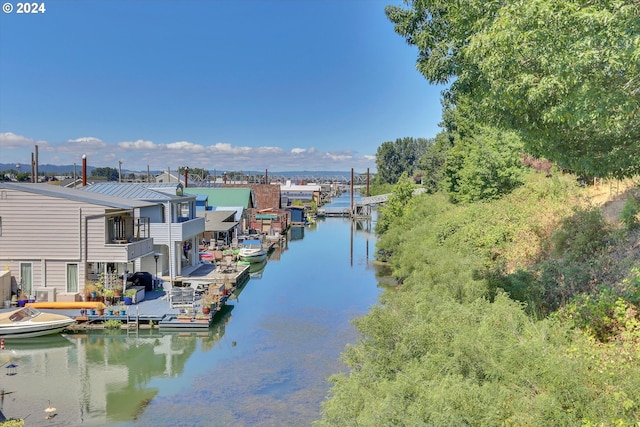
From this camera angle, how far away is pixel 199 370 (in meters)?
16.2

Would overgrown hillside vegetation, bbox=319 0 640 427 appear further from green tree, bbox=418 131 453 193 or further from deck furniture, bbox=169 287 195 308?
green tree, bbox=418 131 453 193

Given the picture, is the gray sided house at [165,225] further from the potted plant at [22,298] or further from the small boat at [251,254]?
the small boat at [251,254]

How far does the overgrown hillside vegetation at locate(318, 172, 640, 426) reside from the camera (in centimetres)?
607

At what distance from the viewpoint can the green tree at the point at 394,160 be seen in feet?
413

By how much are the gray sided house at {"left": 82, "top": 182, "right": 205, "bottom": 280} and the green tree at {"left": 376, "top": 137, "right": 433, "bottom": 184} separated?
98593mm

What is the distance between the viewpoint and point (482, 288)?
1195cm

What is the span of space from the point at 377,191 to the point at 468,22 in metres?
98.3

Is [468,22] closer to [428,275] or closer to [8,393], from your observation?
[428,275]

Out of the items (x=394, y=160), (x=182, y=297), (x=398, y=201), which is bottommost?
(x=182, y=297)

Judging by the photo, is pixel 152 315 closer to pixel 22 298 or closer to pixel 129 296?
pixel 129 296

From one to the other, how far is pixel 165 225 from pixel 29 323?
30.2 ft

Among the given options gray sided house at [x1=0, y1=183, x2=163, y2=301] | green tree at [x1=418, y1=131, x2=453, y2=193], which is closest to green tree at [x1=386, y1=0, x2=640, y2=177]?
gray sided house at [x1=0, y1=183, x2=163, y2=301]

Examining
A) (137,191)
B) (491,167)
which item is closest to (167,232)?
(137,191)

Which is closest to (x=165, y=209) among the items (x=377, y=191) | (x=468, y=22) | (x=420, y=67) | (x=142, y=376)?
(x=142, y=376)
